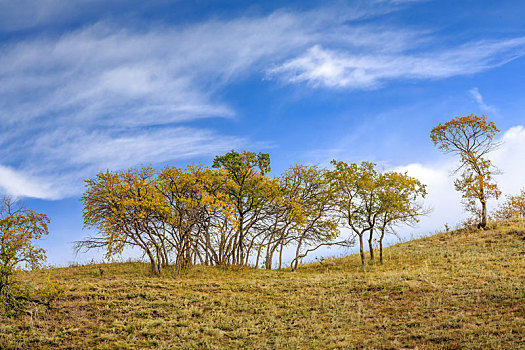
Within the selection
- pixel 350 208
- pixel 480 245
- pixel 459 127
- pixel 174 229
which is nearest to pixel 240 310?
pixel 174 229

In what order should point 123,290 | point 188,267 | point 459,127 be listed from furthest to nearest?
point 459,127 < point 188,267 < point 123,290

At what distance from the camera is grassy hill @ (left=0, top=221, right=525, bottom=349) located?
17672 millimetres

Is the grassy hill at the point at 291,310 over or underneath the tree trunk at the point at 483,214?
underneath

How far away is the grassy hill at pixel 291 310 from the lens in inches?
696

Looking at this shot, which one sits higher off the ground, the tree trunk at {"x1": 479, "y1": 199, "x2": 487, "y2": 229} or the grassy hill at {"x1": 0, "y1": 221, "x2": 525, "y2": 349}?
the tree trunk at {"x1": 479, "y1": 199, "x2": 487, "y2": 229}

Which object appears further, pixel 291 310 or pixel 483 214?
pixel 483 214

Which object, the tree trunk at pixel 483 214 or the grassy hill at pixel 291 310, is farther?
the tree trunk at pixel 483 214

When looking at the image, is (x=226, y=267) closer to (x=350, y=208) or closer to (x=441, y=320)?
(x=350, y=208)

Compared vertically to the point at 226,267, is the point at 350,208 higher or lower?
higher

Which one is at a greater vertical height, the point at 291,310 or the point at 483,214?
the point at 483,214

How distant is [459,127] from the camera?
4488 centimetres

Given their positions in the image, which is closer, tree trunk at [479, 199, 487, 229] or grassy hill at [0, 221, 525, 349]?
grassy hill at [0, 221, 525, 349]

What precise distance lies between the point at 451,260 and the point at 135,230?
25.1 m

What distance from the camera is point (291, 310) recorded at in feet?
72.6
